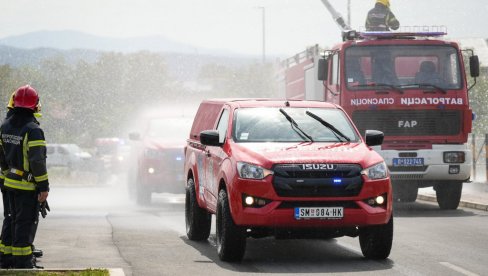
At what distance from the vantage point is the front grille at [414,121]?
20.2 metres

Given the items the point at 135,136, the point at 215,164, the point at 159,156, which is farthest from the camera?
the point at 135,136

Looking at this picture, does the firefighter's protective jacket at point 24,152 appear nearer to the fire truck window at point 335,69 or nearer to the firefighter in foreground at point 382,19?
the fire truck window at point 335,69

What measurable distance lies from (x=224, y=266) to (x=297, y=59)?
15.0 meters

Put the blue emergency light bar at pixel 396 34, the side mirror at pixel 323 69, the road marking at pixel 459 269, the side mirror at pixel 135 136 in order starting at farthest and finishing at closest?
the side mirror at pixel 135 136, the side mirror at pixel 323 69, the blue emergency light bar at pixel 396 34, the road marking at pixel 459 269

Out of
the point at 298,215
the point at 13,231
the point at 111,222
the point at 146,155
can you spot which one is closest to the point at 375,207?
the point at 298,215

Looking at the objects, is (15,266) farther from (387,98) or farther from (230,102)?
(387,98)

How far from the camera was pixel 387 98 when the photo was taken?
66.0 feet

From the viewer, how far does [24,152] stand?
10977 mm

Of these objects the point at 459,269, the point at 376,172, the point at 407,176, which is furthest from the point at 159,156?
the point at 459,269

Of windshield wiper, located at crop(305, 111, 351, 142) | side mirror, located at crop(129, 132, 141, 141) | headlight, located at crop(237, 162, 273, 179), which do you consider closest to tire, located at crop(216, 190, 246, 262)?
headlight, located at crop(237, 162, 273, 179)

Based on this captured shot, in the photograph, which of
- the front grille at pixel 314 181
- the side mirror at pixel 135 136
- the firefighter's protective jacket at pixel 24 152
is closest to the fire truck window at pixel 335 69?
the side mirror at pixel 135 136

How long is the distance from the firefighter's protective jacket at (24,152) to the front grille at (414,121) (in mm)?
9979

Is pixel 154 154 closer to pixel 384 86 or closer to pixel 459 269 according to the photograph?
pixel 384 86

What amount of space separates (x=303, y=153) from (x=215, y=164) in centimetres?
138
